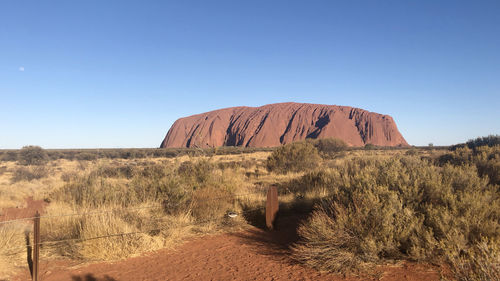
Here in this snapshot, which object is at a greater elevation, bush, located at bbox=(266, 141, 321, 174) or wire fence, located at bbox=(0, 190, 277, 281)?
bush, located at bbox=(266, 141, 321, 174)

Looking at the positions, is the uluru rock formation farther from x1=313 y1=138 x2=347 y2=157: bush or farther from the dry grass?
the dry grass

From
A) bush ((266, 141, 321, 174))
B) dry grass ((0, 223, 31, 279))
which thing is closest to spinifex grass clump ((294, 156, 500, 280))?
dry grass ((0, 223, 31, 279))

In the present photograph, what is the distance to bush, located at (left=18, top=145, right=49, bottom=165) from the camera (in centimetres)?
2351

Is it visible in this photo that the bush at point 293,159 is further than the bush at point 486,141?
Yes

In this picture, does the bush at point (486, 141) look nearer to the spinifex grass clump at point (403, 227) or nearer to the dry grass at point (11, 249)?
the spinifex grass clump at point (403, 227)

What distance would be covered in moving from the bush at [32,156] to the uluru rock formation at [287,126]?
48166mm

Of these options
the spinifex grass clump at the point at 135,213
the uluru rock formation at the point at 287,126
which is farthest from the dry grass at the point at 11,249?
the uluru rock formation at the point at 287,126

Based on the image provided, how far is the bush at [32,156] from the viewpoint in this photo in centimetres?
2351

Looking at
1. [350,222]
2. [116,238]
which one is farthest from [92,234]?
[350,222]

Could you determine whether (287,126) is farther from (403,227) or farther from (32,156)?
(403,227)

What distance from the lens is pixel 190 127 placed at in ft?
313

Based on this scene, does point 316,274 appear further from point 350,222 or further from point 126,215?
point 126,215

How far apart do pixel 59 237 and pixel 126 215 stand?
3.93ft

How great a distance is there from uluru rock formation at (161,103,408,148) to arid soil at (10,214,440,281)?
69.0 m
